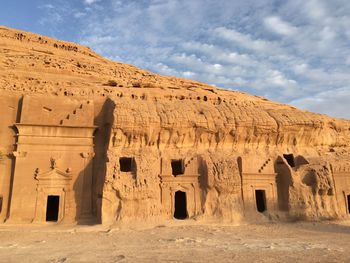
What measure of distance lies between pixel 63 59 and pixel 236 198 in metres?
14.6

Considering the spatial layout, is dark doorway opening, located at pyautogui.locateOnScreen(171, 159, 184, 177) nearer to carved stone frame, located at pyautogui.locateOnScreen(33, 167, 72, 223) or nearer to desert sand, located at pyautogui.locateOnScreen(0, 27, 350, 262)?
desert sand, located at pyautogui.locateOnScreen(0, 27, 350, 262)

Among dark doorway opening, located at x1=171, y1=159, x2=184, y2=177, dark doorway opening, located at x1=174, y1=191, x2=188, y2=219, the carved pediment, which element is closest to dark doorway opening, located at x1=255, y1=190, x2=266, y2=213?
dark doorway opening, located at x1=174, y1=191, x2=188, y2=219

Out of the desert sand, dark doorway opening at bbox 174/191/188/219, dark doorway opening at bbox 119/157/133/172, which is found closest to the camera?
the desert sand

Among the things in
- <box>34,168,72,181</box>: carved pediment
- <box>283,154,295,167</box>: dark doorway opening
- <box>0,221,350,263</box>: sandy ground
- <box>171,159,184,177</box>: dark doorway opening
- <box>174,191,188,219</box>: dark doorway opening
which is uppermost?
<box>283,154,295,167</box>: dark doorway opening

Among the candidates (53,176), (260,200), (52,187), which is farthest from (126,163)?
(260,200)

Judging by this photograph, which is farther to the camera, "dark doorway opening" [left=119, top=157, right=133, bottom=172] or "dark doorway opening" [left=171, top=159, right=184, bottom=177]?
"dark doorway opening" [left=171, top=159, right=184, bottom=177]

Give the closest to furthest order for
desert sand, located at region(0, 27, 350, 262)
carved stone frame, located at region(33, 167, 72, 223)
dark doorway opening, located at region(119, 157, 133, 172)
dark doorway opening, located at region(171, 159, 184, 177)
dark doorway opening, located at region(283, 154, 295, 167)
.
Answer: desert sand, located at region(0, 27, 350, 262) < carved stone frame, located at region(33, 167, 72, 223) < dark doorway opening, located at region(119, 157, 133, 172) < dark doorway opening, located at region(171, 159, 184, 177) < dark doorway opening, located at region(283, 154, 295, 167)

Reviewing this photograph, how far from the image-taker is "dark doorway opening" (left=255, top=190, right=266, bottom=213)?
19453mm

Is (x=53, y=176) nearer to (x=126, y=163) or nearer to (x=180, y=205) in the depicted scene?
(x=126, y=163)

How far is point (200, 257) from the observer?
9523mm

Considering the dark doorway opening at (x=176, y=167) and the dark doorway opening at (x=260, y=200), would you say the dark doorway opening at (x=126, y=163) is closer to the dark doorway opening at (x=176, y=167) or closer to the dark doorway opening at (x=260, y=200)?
the dark doorway opening at (x=176, y=167)

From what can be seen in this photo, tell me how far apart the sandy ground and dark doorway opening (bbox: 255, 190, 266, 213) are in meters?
1.99

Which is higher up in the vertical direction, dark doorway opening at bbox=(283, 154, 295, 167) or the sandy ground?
dark doorway opening at bbox=(283, 154, 295, 167)

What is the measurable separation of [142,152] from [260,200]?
791cm
